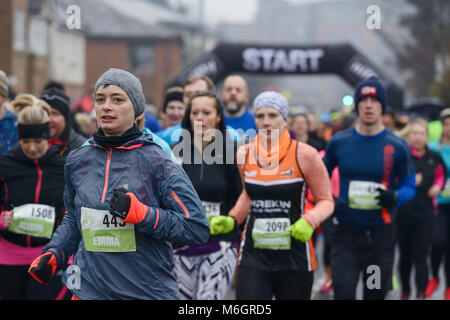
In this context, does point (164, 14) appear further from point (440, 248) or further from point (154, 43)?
point (440, 248)

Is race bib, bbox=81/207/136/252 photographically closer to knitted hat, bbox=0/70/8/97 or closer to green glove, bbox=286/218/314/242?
green glove, bbox=286/218/314/242

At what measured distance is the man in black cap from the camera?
5902 mm

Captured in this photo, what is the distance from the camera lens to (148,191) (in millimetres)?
3439

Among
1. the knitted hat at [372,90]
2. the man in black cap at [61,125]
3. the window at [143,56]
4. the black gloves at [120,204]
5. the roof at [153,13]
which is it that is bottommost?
the black gloves at [120,204]

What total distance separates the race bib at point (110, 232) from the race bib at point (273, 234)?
1.83 m

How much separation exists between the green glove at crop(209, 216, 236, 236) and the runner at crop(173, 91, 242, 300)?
29 cm

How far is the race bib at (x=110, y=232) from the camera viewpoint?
11.3 ft

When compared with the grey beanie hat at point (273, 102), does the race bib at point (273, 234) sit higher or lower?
lower

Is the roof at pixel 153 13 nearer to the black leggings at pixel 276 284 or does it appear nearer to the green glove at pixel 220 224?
the green glove at pixel 220 224

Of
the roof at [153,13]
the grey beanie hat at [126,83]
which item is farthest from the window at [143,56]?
the grey beanie hat at [126,83]

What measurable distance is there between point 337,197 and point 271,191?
122 centimetres

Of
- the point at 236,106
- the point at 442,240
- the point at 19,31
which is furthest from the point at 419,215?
the point at 19,31

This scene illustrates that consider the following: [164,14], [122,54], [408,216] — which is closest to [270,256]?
[408,216]

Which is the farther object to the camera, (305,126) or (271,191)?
(305,126)
